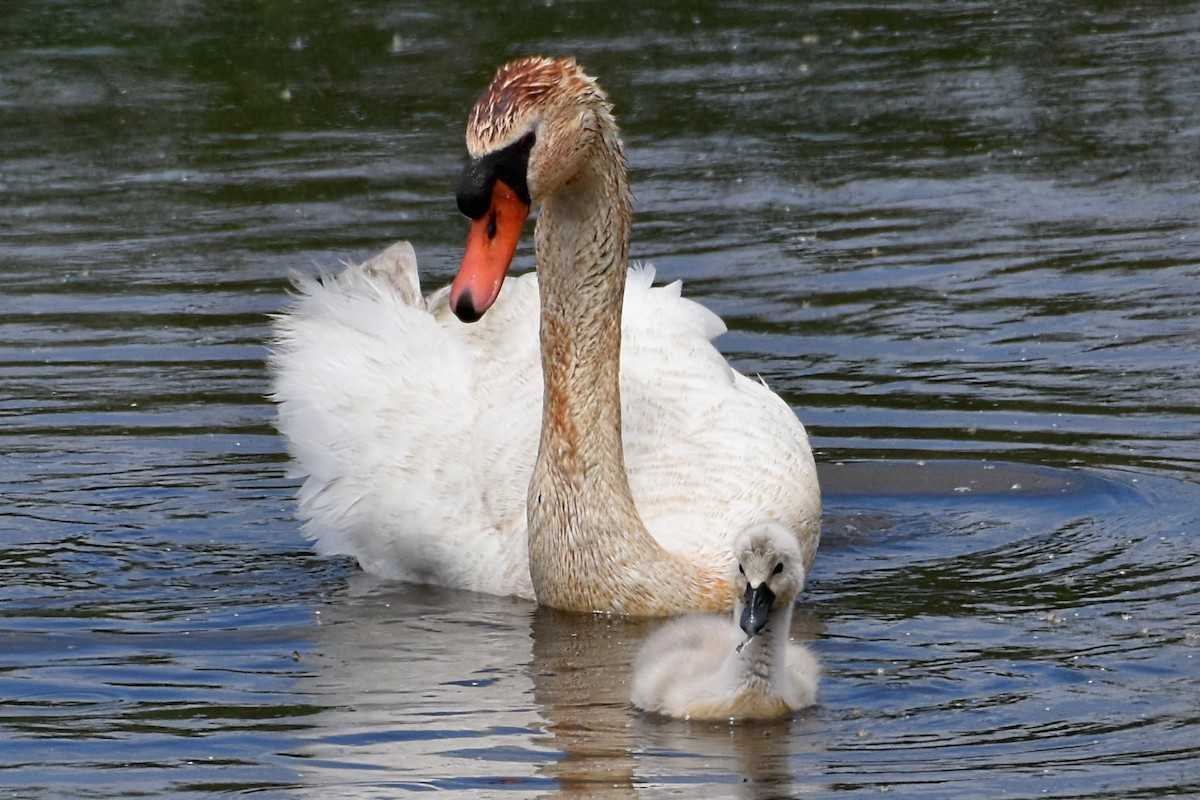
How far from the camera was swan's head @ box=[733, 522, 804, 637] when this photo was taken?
23.5ft

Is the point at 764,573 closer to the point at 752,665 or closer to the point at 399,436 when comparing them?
the point at 752,665

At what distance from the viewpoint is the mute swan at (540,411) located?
8.20m

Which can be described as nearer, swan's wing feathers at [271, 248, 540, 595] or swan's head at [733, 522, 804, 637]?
swan's head at [733, 522, 804, 637]

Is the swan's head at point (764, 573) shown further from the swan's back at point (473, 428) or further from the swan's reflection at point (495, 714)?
the swan's back at point (473, 428)

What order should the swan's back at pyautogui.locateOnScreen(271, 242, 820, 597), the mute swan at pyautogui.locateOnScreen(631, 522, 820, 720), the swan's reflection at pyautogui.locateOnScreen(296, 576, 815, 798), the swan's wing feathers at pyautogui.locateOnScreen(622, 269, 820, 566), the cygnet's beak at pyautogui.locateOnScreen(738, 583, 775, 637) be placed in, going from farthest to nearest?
the swan's back at pyautogui.locateOnScreen(271, 242, 820, 597) → the swan's wing feathers at pyautogui.locateOnScreen(622, 269, 820, 566) → the mute swan at pyautogui.locateOnScreen(631, 522, 820, 720) → the cygnet's beak at pyautogui.locateOnScreen(738, 583, 775, 637) → the swan's reflection at pyautogui.locateOnScreen(296, 576, 815, 798)

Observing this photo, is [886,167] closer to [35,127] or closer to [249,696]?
[35,127]

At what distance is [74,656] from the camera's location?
26.6 ft

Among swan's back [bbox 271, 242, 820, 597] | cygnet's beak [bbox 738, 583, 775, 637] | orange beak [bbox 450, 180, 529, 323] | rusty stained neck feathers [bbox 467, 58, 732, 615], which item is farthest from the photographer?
swan's back [bbox 271, 242, 820, 597]

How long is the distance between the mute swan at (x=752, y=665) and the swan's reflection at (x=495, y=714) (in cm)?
6

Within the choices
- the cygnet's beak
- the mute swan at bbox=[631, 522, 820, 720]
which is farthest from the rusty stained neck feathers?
the cygnet's beak

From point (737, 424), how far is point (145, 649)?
238 cm

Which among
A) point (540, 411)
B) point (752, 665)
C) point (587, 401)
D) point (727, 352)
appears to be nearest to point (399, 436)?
point (540, 411)

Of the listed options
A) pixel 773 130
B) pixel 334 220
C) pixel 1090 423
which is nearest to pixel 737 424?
pixel 1090 423

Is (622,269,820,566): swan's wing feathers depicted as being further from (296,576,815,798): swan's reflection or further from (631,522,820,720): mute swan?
(631,522,820,720): mute swan
